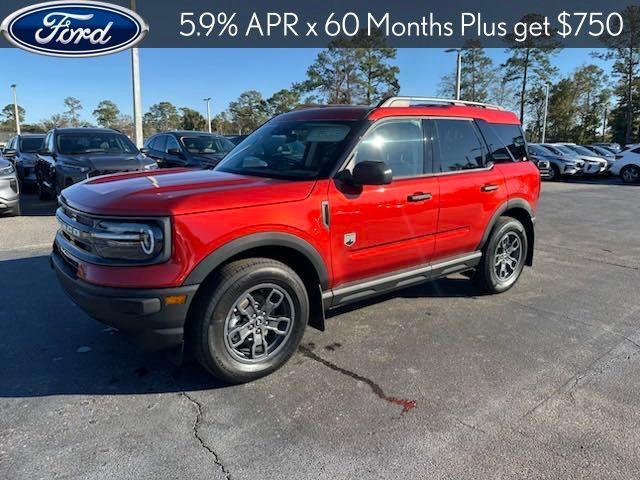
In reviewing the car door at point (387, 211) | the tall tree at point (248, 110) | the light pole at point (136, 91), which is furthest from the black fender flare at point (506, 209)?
the tall tree at point (248, 110)

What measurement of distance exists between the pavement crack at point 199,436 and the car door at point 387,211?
1.29 m

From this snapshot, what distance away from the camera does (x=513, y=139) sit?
528 centimetres

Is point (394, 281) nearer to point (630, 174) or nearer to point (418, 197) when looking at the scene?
point (418, 197)

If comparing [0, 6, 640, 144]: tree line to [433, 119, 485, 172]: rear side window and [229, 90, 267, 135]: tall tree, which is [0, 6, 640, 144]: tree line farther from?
[433, 119, 485, 172]: rear side window

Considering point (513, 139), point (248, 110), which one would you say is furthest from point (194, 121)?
point (513, 139)

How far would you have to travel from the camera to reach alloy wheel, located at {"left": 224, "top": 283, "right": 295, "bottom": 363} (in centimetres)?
321

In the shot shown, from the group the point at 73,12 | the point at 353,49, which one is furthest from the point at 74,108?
the point at 73,12

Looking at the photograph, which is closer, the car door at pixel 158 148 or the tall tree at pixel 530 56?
the car door at pixel 158 148

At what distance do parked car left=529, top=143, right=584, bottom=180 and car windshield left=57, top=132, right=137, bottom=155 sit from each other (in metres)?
16.6

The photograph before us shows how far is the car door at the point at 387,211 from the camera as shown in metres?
3.58

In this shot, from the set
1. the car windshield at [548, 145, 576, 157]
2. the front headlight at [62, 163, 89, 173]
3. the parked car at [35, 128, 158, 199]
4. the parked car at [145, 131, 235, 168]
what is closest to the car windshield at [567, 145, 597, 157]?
the car windshield at [548, 145, 576, 157]

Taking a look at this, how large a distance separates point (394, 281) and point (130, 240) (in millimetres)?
2129

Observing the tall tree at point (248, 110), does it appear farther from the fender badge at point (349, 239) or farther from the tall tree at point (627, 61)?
the fender badge at point (349, 239)

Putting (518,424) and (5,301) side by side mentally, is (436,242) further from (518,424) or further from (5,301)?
(5,301)
